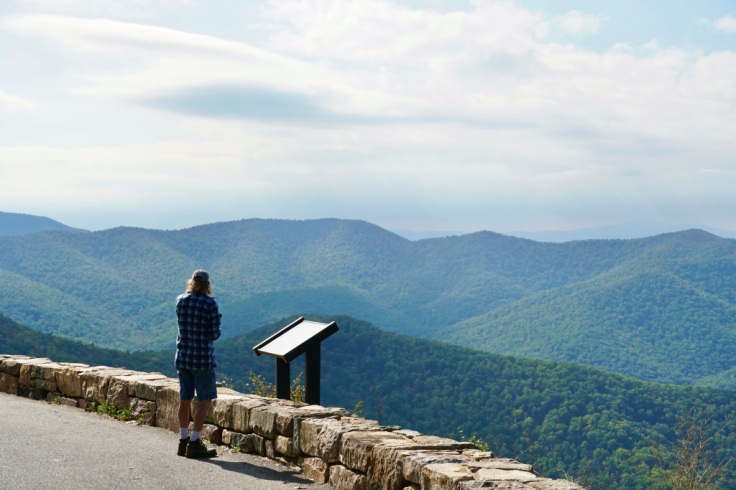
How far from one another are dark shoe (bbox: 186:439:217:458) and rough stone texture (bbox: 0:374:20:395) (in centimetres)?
524

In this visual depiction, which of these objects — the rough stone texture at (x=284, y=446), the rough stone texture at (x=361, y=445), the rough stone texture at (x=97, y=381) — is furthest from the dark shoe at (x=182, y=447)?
the rough stone texture at (x=97, y=381)

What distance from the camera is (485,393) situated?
69.7m

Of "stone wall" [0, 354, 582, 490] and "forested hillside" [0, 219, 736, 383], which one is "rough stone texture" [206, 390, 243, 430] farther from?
"forested hillside" [0, 219, 736, 383]

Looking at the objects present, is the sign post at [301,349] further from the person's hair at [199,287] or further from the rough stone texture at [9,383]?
the rough stone texture at [9,383]

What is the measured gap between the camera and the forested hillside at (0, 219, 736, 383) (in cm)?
11094

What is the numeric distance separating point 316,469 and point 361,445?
790 mm

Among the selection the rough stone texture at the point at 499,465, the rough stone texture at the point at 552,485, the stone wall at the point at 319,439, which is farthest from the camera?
the rough stone texture at the point at 499,465

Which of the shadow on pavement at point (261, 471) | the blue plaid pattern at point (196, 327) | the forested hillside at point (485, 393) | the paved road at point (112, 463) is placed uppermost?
the blue plaid pattern at point (196, 327)

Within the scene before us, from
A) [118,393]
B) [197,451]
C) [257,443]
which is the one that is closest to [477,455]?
[257,443]

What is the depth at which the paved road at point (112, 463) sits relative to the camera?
6.48 metres

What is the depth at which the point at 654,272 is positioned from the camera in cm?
14350

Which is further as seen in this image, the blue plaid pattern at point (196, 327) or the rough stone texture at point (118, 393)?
the rough stone texture at point (118, 393)

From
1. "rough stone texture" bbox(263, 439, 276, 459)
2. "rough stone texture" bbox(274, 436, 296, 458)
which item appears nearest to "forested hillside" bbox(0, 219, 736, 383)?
"rough stone texture" bbox(263, 439, 276, 459)

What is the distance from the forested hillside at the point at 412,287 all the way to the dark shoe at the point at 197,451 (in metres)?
94.7
